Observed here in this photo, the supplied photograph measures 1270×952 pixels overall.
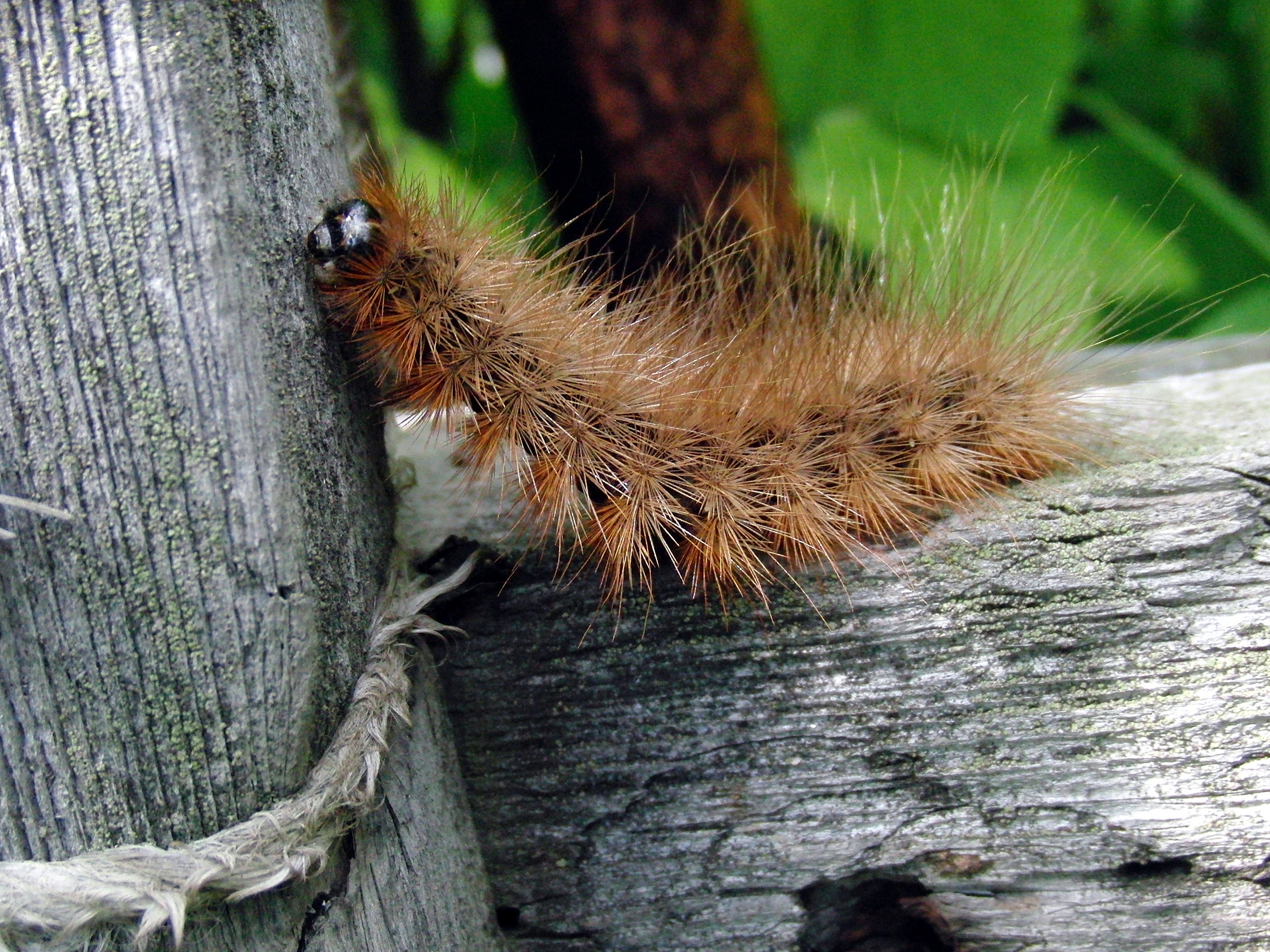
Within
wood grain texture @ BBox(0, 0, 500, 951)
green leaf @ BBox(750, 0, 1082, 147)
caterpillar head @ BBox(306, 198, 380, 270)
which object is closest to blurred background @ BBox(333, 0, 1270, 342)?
green leaf @ BBox(750, 0, 1082, 147)

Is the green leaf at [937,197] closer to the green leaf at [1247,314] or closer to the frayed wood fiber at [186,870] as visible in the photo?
the green leaf at [1247,314]

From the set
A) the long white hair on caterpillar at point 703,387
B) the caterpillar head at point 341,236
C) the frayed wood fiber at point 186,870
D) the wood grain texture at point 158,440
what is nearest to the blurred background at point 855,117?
the long white hair on caterpillar at point 703,387

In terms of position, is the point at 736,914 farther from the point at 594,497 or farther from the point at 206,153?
the point at 206,153

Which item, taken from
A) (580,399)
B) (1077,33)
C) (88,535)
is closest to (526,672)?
(580,399)

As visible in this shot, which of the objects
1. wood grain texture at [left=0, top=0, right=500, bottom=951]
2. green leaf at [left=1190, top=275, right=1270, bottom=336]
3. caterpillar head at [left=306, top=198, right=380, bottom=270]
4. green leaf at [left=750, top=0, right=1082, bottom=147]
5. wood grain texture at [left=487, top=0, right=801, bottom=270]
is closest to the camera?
wood grain texture at [left=0, top=0, right=500, bottom=951]

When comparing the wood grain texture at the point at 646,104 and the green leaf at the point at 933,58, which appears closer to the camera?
the wood grain texture at the point at 646,104

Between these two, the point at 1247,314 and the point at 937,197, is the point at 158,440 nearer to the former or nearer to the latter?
the point at 937,197

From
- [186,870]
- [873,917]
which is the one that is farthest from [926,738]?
[186,870]

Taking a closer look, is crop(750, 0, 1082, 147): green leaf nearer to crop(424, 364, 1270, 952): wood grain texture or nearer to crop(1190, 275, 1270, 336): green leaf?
crop(1190, 275, 1270, 336): green leaf
